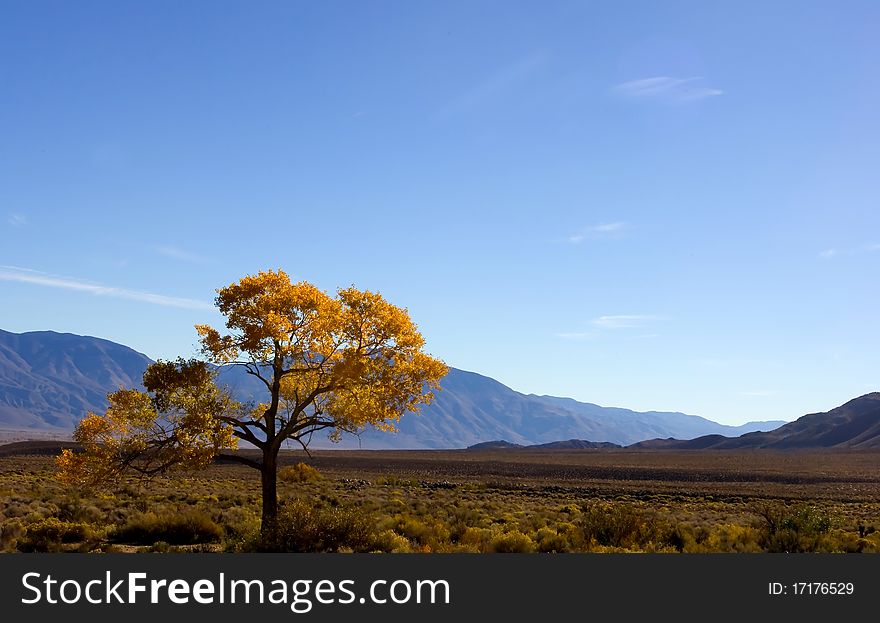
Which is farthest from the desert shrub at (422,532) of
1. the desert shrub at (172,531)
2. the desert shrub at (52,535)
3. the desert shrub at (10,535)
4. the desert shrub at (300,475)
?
the desert shrub at (300,475)

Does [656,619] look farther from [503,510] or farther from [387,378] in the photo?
[503,510]

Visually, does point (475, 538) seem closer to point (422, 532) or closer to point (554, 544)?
point (422, 532)

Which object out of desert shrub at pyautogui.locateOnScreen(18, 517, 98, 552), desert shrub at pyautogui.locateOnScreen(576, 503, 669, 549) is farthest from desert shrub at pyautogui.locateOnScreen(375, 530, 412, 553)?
desert shrub at pyautogui.locateOnScreen(18, 517, 98, 552)

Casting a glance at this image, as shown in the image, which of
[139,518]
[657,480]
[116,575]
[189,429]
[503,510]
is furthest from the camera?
[657,480]

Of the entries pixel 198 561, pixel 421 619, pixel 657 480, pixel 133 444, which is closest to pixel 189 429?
pixel 133 444

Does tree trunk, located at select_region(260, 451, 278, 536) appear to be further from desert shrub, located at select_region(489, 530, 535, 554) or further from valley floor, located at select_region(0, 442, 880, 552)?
desert shrub, located at select_region(489, 530, 535, 554)

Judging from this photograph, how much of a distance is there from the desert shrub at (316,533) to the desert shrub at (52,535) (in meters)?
7.11

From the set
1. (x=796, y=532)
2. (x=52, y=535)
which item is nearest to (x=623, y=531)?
(x=796, y=532)

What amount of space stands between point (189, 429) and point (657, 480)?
69.8 m

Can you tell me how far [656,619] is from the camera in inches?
465

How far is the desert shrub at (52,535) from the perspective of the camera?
72.3 feet

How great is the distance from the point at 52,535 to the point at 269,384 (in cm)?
798

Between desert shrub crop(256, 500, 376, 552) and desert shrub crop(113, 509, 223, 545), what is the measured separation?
A: 229 inches

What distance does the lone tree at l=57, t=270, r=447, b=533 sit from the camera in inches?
862
